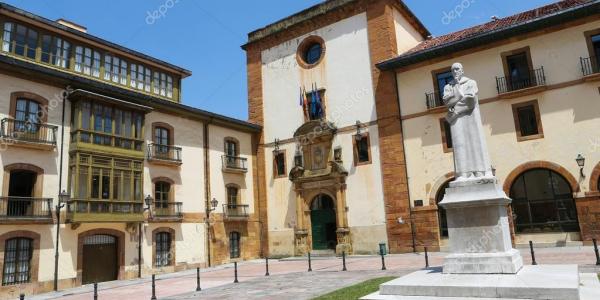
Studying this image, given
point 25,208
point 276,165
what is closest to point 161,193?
point 25,208

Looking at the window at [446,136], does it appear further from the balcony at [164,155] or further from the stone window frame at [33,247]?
the stone window frame at [33,247]

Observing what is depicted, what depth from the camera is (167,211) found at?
72.7 feet

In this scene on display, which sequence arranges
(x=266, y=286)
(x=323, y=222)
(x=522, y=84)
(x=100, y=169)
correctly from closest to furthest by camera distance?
1. (x=266, y=286)
2. (x=100, y=169)
3. (x=522, y=84)
4. (x=323, y=222)

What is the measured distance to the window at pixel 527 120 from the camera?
2027 cm

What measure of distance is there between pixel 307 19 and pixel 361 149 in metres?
9.19

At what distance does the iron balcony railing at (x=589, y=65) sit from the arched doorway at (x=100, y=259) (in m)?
21.8

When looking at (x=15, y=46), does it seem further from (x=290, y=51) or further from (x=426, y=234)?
(x=426, y=234)

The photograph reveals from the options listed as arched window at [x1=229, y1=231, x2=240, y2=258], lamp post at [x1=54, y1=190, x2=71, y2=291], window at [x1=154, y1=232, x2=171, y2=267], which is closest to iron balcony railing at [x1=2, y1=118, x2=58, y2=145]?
lamp post at [x1=54, y1=190, x2=71, y2=291]

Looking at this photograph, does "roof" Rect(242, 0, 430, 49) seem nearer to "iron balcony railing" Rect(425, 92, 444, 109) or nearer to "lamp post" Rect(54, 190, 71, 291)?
"iron balcony railing" Rect(425, 92, 444, 109)

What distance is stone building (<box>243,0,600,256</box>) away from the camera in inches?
769

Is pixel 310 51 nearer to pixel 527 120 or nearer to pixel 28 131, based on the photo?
pixel 527 120

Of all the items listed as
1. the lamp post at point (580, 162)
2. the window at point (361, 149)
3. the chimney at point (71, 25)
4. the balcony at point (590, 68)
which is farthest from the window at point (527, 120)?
the chimney at point (71, 25)

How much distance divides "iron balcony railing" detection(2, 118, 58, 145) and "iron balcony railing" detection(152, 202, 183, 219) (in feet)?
19.0

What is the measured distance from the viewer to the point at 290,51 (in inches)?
1138
